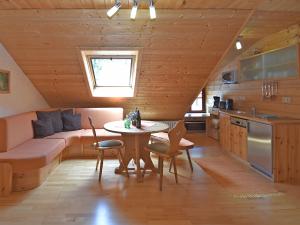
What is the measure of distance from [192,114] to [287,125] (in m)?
3.79

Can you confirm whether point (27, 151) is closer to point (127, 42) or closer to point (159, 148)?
point (159, 148)

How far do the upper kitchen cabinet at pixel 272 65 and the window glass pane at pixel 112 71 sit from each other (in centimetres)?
224

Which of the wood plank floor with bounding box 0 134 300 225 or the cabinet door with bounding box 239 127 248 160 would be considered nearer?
the wood plank floor with bounding box 0 134 300 225

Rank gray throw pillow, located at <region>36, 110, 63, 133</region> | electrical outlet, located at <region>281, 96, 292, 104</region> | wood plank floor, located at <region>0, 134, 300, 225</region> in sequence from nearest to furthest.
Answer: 1. wood plank floor, located at <region>0, 134, 300, 225</region>
2. electrical outlet, located at <region>281, 96, 292, 104</region>
3. gray throw pillow, located at <region>36, 110, 63, 133</region>

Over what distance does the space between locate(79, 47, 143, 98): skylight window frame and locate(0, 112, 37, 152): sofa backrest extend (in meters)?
1.27

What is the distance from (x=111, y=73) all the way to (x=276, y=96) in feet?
10.1

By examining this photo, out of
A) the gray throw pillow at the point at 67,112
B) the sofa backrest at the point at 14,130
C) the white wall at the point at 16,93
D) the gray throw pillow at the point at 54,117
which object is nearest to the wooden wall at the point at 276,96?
→ the gray throw pillow at the point at 67,112

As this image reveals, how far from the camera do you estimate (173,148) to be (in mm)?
3309

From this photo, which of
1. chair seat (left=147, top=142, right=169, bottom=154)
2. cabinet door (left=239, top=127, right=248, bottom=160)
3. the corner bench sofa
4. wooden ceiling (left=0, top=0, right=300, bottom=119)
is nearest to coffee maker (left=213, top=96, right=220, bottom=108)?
wooden ceiling (left=0, top=0, right=300, bottom=119)

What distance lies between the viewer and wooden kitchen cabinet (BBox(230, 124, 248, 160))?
433cm

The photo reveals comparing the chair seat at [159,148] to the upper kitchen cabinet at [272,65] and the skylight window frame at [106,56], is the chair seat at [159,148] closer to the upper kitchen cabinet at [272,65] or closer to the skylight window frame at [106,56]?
Answer: the skylight window frame at [106,56]

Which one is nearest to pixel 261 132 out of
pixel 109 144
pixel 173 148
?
pixel 173 148

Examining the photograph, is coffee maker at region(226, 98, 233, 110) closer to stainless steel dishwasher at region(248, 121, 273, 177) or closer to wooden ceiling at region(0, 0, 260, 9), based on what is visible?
stainless steel dishwasher at region(248, 121, 273, 177)

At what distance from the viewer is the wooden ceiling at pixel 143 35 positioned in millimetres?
3309
